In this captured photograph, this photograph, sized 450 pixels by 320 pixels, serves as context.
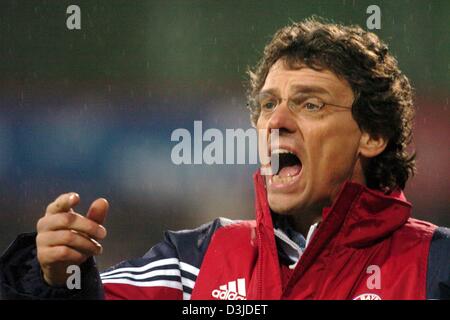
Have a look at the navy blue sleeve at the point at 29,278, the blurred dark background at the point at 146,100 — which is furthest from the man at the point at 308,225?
the blurred dark background at the point at 146,100

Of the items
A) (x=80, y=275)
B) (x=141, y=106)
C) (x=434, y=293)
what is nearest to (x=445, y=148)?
(x=141, y=106)

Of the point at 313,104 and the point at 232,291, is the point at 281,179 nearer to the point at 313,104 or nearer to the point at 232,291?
the point at 313,104

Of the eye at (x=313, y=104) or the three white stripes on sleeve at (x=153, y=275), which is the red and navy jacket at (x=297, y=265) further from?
the eye at (x=313, y=104)

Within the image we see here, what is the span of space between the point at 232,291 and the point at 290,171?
0.43 metres

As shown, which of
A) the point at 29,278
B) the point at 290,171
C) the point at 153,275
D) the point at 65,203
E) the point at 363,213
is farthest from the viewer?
the point at 290,171

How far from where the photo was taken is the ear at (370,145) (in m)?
2.23

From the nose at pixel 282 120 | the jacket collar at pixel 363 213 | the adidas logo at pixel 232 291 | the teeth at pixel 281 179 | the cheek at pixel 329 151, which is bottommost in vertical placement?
the adidas logo at pixel 232 291

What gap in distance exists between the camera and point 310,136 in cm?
214

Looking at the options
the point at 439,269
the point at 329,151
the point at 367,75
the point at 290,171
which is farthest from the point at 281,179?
the point at 439,269

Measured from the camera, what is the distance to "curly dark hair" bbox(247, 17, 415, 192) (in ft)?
7.29

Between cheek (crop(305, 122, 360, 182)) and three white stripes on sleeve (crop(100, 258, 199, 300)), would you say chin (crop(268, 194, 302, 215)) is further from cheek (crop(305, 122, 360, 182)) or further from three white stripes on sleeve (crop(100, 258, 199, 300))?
three white stripes on sleeve (crop(100, 258, 199, 300))

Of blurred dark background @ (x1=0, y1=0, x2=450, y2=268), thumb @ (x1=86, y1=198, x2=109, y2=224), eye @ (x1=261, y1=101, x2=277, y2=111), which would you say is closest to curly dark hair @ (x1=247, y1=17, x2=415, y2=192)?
eye @ (x1=261, y1=101, x2=277, y2=111)

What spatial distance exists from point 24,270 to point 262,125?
2.58 feet

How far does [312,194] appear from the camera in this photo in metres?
2.14
